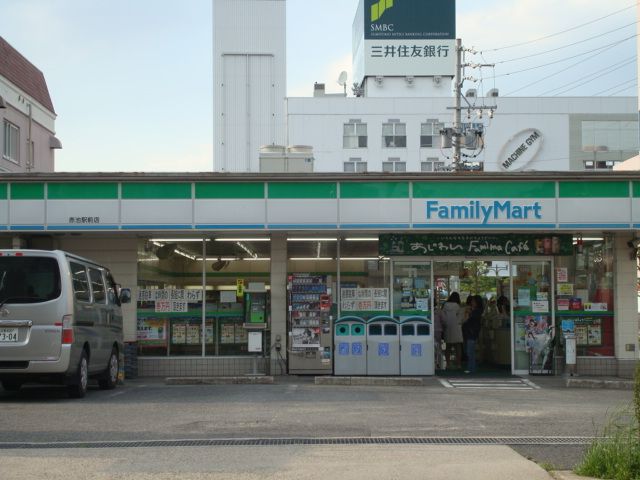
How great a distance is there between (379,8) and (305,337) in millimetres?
53031

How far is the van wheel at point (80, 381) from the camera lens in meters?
13.6

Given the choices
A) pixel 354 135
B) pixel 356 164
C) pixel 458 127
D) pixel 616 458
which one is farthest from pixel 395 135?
pixel 616 458

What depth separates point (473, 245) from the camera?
18484 mm

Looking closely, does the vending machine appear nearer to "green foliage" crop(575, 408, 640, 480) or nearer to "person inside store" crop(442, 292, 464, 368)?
"person inside store" crop(442, 292, 464, 368)

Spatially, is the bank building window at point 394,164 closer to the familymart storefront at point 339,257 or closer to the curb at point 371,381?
the familymart storefront at point 339,257

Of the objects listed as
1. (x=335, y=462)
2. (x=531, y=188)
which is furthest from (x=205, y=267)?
(x=335, y=462)

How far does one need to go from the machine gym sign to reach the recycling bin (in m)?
47.6

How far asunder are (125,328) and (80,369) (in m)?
4.82

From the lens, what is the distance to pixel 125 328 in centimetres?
1844

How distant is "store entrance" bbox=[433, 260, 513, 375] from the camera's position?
18859 mm

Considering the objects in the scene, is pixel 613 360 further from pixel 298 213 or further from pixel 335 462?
pixel 335 462

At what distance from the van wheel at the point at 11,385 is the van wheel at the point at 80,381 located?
1.06 metres

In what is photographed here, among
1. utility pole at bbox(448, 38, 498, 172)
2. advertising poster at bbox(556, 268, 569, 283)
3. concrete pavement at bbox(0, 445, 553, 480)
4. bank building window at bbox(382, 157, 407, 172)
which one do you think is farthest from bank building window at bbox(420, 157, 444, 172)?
concrete pavement at bbox(0, 445, 553, 480)

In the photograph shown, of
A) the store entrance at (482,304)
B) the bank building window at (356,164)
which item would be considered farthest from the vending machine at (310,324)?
the bank building window at (356,164)
